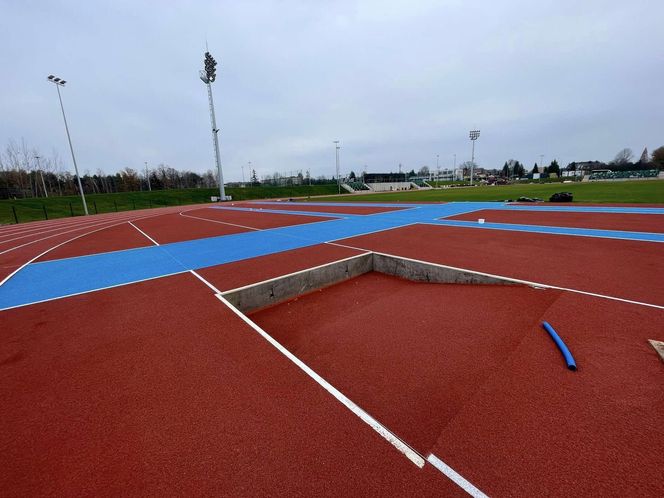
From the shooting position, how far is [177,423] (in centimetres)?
308

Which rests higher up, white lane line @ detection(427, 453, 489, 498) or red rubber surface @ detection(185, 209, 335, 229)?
red rubber surface @ detection(185, 209, 335, 229)

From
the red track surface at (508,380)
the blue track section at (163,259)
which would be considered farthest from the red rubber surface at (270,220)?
the red track surface at (508,380)

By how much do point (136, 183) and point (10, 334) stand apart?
296ft

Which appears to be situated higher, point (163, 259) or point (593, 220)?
point (593, 220)

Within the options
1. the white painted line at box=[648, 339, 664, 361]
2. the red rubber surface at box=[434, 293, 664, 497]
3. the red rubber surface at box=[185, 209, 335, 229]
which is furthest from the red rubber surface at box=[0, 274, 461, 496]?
the red rubber surface at box=[185, 209, 335, 229]

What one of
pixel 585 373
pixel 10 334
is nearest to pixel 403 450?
pixel 585 373

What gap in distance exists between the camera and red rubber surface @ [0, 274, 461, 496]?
2.45 m

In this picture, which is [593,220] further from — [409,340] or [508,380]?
[508,380]

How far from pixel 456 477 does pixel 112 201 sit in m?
56.7

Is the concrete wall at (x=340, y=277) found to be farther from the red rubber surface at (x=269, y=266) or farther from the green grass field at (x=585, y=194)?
the green grass field at (x=585, y=194)

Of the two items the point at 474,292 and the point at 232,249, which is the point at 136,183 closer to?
the point at 232,249

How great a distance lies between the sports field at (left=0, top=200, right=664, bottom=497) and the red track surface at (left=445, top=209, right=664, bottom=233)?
475 centimetres

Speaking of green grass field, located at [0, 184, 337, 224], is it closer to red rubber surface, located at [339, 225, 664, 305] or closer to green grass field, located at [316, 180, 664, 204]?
green grass field, located at [316, 180, 664, 204]

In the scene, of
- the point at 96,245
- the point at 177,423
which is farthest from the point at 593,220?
the point at 96,245
